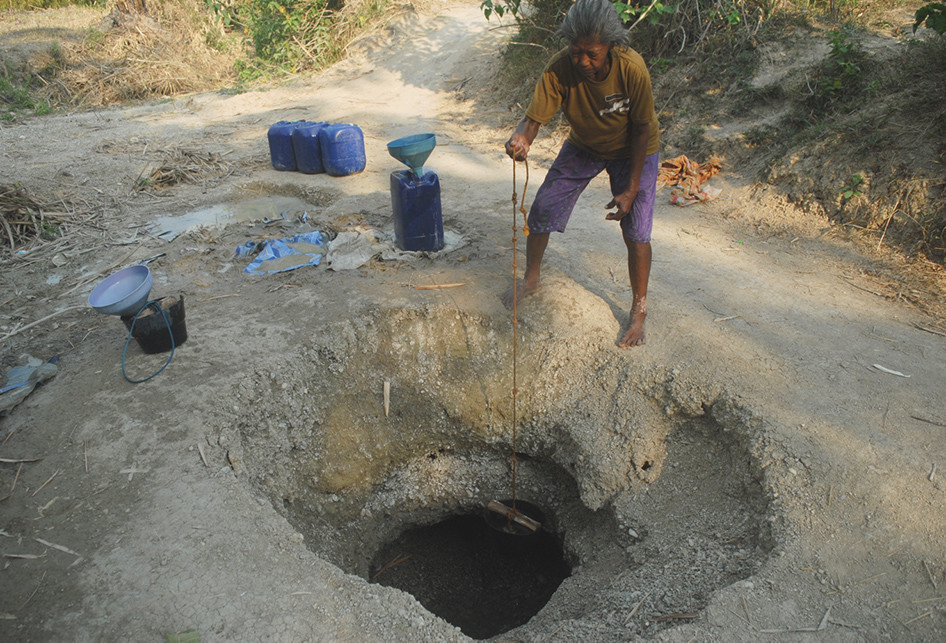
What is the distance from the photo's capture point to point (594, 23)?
2.45m

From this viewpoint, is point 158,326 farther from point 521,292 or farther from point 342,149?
point 342,149

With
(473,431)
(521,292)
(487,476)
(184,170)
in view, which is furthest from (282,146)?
(487,476)

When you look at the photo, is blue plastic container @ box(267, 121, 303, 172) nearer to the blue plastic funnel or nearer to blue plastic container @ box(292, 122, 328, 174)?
blue plastic container @ box(292, 122, 328, 174)

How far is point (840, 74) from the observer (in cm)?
554

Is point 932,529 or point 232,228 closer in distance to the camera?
point 932,529

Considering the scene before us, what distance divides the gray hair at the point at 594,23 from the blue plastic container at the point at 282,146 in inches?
191

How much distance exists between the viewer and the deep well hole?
2664 mm

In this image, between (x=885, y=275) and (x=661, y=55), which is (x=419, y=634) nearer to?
(x=885, y=275)

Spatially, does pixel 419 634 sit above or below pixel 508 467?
above

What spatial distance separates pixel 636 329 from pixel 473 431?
1.30 metres

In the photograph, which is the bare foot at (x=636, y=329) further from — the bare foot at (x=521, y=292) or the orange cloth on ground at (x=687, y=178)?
the orange cloth on ground at (x=687, y=178)

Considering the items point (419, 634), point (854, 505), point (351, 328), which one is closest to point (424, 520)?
point (351, 328)

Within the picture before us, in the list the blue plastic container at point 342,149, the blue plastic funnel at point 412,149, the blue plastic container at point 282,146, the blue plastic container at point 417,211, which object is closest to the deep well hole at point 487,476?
the blue plastic container at point 417,211

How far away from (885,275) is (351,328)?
3.88m
